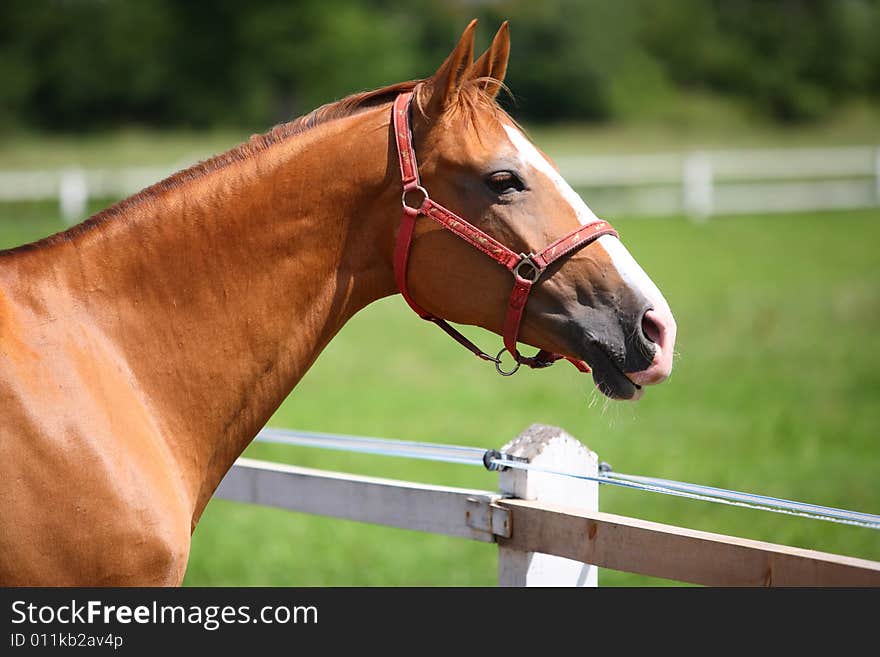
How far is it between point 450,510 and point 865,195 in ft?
70.4

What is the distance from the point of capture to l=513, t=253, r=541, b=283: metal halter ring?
101 inches

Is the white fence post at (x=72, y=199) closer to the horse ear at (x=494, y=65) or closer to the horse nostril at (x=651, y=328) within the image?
the horse ear at (x=494, y=65)

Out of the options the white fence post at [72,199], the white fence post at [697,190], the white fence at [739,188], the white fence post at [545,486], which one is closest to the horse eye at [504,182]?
the white fence post at [545,486]

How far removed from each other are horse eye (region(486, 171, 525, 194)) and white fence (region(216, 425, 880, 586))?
812 millimetres

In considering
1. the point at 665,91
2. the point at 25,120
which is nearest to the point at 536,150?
the point at 25,120

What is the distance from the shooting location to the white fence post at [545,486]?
2.99 metres

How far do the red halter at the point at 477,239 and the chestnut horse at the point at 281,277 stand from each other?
0.02 metres

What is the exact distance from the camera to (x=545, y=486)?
3045 mm

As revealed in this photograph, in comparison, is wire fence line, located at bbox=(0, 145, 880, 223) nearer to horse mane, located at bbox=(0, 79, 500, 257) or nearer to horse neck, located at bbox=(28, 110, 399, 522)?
horse mane, located at bbox=(0, 79, 500, 257)

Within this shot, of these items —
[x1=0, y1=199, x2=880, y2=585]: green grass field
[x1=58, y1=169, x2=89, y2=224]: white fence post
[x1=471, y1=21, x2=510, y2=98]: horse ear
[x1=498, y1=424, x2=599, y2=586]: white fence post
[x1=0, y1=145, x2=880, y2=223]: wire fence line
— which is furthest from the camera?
[x1=0, y1=145, x2=880, y2=223]: wire fence line

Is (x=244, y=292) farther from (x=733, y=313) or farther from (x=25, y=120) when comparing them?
(x=25, y=120)

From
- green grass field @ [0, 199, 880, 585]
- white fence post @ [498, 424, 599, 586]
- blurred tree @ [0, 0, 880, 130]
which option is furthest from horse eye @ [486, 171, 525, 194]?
blurred tree @ [0, 0, 880, 130]
